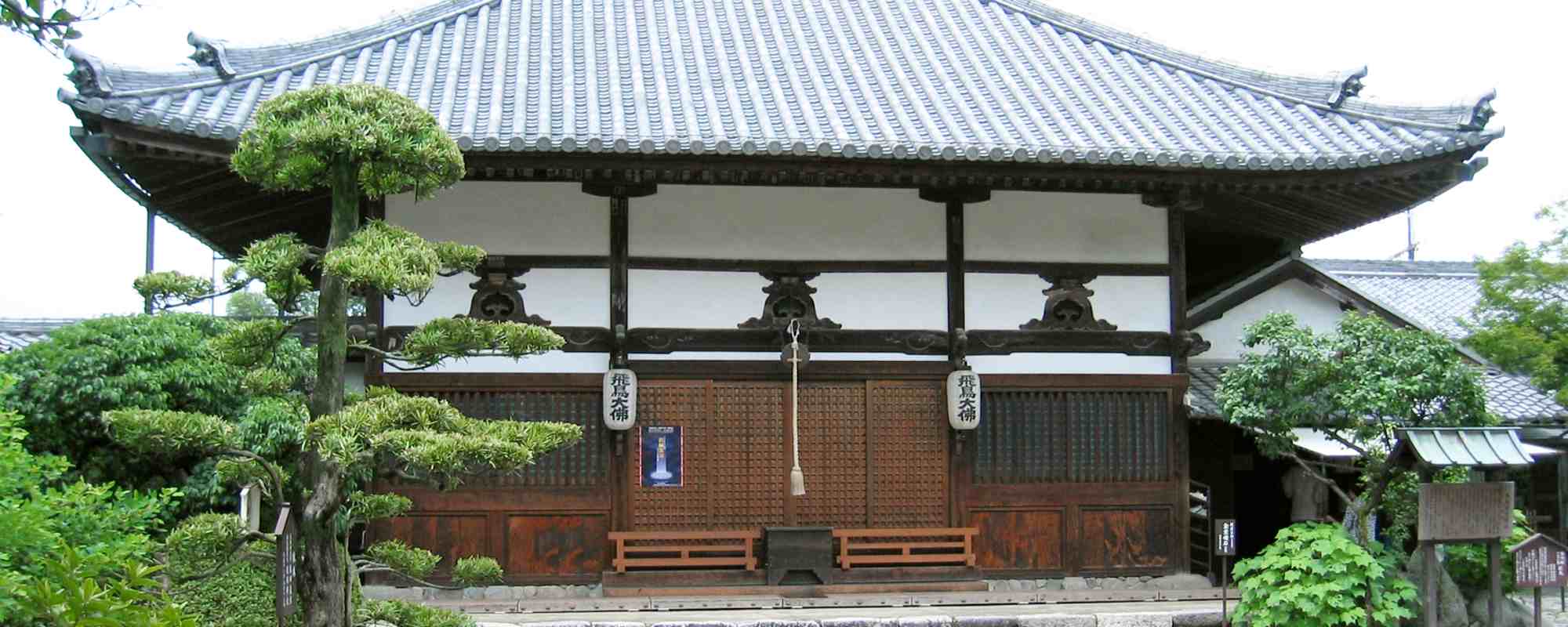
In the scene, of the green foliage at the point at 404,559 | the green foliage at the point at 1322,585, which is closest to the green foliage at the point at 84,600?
the green foliage at the point at 404,559

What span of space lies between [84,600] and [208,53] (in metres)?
7.84

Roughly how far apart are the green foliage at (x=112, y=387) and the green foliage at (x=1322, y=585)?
8.61m

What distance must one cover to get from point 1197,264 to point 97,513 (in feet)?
44.0

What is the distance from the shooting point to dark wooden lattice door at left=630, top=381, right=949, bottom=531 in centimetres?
1292

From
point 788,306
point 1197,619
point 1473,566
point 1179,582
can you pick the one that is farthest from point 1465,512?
point 788,306

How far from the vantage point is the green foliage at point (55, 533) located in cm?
683

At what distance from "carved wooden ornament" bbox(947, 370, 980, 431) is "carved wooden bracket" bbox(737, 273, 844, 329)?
4.08 feet

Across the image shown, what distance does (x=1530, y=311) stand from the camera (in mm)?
15219

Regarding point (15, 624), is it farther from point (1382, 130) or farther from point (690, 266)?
point (1382, 130)

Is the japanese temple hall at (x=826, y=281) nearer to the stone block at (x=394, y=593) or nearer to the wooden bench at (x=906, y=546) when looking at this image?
the wooden bench at (x=906, y=546)

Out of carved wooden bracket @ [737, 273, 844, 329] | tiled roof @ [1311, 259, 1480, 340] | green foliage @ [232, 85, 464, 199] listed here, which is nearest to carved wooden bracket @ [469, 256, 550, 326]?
carved wooden bracket @ [737, 273, 844, 329]

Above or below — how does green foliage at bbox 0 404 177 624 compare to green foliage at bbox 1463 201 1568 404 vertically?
below

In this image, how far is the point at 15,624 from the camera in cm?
713

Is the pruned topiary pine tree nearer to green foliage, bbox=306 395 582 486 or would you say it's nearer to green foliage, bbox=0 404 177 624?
green foliage, bbox=306 395 582 486
